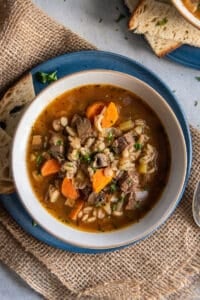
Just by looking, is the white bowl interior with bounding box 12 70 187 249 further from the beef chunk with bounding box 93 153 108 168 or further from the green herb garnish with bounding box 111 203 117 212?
the beef chunk with bounding box 93 153 108 168

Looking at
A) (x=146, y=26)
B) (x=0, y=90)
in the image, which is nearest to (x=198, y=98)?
(x=146, y=26)

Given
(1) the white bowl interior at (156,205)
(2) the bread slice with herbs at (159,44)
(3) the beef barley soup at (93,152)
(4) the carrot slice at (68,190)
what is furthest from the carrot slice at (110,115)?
(2) the bread slice with herbs at (159,44)

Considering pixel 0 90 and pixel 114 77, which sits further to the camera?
pixel 0 90

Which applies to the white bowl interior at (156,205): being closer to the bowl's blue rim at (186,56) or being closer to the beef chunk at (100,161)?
the beef chunk at (100,161)

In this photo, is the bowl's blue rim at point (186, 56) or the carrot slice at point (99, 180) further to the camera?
the bowl's blue rim at point (186, 56)

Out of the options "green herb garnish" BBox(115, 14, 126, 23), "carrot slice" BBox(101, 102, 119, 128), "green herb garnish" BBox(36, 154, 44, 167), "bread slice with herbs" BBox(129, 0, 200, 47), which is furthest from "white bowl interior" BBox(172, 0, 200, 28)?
→ "green herb garnish" BBox(36, 154, 44, 167)

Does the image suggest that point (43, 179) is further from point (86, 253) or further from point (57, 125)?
point (86, 253)
